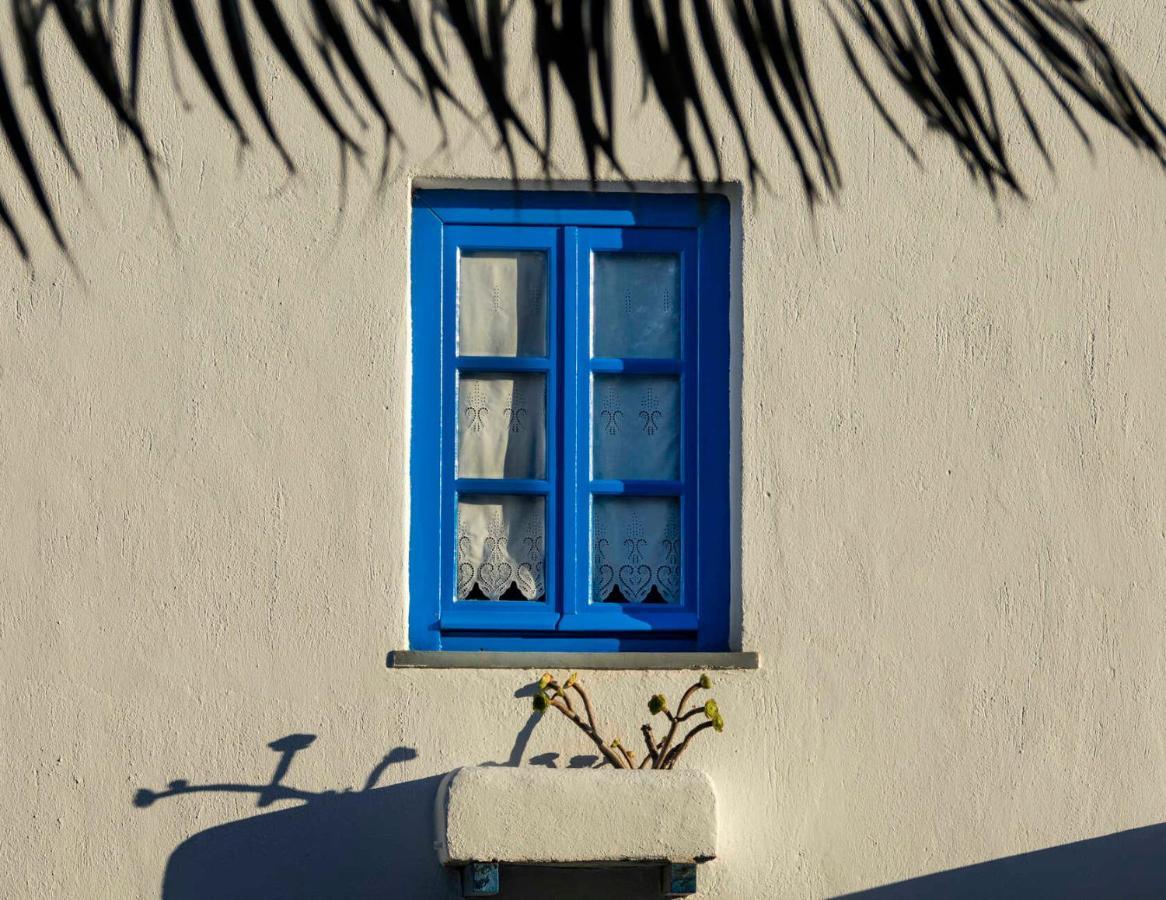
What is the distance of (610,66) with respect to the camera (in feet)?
19.2

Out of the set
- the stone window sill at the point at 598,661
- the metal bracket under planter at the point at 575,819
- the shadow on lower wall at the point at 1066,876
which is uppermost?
the stone window sill at the point at 598,661

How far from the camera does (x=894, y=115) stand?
5.86m

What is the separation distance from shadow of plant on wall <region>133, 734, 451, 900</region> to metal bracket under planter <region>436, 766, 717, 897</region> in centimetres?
32

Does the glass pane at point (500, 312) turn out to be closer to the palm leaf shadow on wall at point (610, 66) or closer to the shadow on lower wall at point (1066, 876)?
the palm leaf shadow on wall at point (610, 66)

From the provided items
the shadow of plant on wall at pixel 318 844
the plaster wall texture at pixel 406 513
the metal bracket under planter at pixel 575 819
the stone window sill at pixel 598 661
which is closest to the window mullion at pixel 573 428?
the stone window sill at pixel 598 661

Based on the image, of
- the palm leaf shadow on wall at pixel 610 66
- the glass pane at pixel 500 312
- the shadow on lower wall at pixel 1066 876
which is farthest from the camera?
the glass pane at pixel 500 312

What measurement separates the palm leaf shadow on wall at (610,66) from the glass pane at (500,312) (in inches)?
13.5

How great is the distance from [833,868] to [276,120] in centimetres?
266

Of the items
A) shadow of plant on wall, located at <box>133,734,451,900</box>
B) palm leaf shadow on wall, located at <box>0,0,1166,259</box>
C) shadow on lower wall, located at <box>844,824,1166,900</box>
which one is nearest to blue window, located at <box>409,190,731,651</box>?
palm leaf shadow on wall, located at <box>0,0,1166,259</box>

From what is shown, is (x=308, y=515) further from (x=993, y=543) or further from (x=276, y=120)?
(x=993, y=543)

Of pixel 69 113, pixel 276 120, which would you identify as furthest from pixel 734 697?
pixel 69 113

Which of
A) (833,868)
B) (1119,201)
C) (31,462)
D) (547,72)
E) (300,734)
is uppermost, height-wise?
(547,72)

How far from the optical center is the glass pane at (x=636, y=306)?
19.4 ft

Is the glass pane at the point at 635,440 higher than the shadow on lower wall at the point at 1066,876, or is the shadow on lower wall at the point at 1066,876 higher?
the glass pane at the point at 635,440
